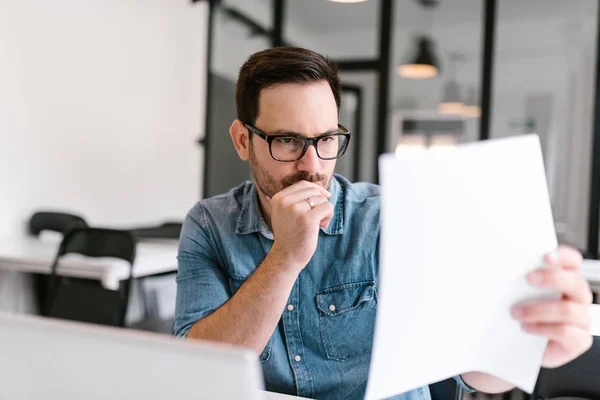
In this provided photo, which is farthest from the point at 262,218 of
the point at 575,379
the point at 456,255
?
the point at 575,379

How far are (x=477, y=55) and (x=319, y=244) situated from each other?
413 centimetres

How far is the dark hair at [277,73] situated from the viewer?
1230mm

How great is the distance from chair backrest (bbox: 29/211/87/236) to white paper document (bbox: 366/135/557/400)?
292 centimetres

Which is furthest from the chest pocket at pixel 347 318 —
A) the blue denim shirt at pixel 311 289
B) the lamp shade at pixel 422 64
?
the lamp shade at pixel 422 64

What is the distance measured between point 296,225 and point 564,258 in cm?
47

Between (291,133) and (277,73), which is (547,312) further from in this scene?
(277,73)

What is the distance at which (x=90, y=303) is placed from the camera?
241cm

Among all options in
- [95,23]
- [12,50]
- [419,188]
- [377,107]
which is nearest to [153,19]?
[95,23]

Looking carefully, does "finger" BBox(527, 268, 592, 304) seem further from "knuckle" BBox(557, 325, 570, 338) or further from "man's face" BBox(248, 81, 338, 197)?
"man's face" BBox(248, 81, 338, 197)

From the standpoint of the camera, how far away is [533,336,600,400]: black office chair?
1201mm

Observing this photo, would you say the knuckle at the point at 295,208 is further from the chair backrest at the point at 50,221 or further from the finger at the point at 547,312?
the chair backrest at the point at 50,221

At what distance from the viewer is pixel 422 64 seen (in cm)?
501

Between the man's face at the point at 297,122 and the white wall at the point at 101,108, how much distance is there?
8.36ft

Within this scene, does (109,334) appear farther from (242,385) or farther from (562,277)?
(562,277)
